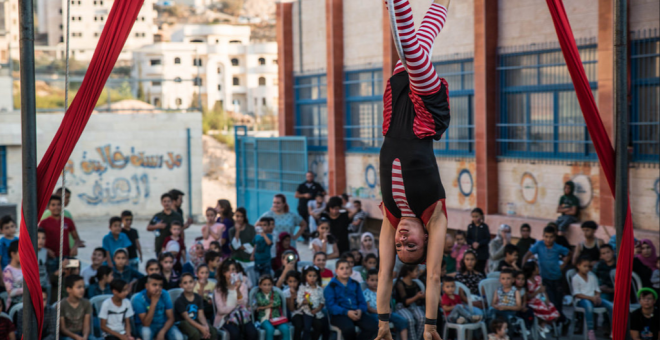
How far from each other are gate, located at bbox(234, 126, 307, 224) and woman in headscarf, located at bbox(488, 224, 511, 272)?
6.59 metres

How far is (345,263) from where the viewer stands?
7902 millimetres

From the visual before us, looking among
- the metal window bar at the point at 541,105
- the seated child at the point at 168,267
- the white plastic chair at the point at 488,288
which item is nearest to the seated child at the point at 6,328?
the seated child at the point at 168,267

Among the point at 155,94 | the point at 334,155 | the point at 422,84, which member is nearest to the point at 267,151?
the point at 334,155

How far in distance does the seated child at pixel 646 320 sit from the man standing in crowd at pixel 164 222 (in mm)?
5204

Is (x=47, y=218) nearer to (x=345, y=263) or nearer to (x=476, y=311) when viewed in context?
(x=345, y=263)

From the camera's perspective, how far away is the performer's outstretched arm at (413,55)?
354 centimetres

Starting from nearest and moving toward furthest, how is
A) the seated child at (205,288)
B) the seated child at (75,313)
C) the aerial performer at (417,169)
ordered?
1. the aerial performer at (417,169)
2. the seated child at (75,313)
3. the seated child at (205,288)

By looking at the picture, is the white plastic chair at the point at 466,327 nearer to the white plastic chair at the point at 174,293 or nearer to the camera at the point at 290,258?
the camera at the point at 290,258

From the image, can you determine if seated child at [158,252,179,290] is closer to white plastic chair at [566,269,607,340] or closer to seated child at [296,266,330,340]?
seated child at [296,266,330,340]

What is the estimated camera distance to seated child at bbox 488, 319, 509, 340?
7508 mm

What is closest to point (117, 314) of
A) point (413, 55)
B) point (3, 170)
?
point (413, 55)

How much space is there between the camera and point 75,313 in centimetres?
701

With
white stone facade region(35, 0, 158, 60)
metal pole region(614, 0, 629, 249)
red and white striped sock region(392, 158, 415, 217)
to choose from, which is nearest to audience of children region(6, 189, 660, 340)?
metal pole region(614, 0, 629, 249)

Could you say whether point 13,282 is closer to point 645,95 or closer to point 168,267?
point 168,267
